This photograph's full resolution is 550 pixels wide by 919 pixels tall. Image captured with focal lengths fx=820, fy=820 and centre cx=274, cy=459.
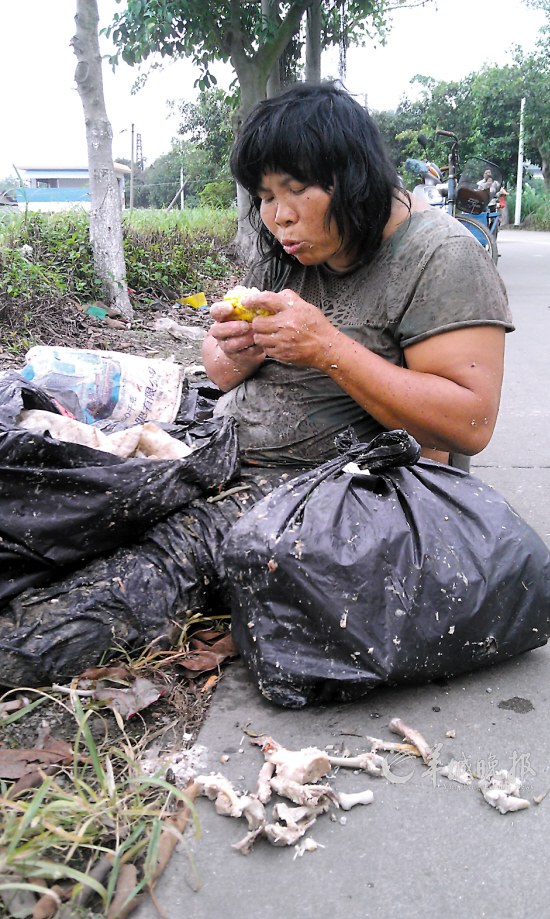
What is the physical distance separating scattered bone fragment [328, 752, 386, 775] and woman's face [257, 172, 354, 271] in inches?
48.8

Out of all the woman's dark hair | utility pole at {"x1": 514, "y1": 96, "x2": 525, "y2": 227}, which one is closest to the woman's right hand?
the woman's dark hair

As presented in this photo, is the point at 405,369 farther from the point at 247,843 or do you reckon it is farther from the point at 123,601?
the point at 247,843

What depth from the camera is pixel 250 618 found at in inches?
70.6

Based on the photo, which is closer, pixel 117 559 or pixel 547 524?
pixel 117 559

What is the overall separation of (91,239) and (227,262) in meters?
3.56

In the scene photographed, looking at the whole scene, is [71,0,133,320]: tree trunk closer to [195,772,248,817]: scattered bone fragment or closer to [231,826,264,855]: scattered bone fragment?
[195,772,248,817]: scattered bone fragment

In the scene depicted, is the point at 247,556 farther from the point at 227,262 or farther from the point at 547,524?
the point at 227,262

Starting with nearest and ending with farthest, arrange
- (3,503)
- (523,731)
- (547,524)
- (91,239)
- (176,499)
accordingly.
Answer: (523,731)
(3,503)
(176,499)
(547,524)
(91,239)

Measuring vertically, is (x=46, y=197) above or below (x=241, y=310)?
above

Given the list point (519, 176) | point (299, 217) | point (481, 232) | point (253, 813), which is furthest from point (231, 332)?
point (519, 176)

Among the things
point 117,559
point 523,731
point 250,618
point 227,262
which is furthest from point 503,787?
point 227,262

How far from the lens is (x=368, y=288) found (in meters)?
2.16

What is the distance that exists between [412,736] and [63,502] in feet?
3.07

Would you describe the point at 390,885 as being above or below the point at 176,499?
below
